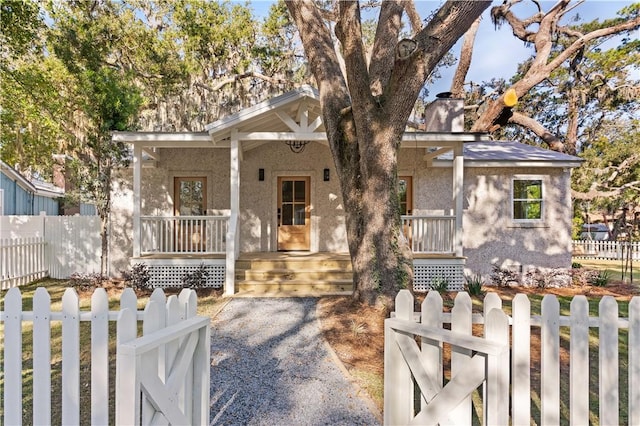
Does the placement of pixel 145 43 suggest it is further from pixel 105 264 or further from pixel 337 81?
pixel 337 81

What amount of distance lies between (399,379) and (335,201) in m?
7.70

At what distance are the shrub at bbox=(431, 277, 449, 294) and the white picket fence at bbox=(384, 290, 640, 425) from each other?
569 cm

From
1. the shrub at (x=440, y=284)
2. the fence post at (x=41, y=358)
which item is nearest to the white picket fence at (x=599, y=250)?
the shrub at (x=440, y=284)

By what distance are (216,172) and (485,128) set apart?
32.3 ft

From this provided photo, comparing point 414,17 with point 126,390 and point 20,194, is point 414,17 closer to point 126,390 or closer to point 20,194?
point 126,390

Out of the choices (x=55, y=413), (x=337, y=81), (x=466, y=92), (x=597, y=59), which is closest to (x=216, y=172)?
(x=337, y=81)

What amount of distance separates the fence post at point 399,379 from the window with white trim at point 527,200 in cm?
855

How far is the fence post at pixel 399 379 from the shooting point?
2.29 metres

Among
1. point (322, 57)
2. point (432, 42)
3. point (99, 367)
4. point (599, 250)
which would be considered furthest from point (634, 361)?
point (599, 250)

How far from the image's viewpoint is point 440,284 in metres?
7.99

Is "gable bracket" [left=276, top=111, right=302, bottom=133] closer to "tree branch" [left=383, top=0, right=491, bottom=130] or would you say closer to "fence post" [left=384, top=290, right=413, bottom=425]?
"tree branch" [left=383, top=0, right=491, bottom=130]

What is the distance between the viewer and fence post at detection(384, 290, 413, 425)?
229 cm

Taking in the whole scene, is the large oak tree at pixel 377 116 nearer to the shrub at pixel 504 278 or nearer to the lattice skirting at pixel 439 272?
the lattice skirting at pixel 439 272

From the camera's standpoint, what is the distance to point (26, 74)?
9.37 meters
